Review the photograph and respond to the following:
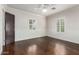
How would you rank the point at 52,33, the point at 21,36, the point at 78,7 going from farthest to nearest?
the point at 52,33 → the point at 21,36 → the point at 78,7

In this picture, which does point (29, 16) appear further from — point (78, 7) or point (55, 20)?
point (78, 7)

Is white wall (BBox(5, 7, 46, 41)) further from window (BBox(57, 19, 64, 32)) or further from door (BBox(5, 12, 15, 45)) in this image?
window (BBox(57, 19, 64, 32))

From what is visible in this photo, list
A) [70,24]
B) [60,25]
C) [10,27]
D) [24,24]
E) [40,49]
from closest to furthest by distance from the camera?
[40,49]
[10,27]
[70,24]
[24,24]
[60,25]

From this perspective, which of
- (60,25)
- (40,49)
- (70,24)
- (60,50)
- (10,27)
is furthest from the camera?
(60,25)

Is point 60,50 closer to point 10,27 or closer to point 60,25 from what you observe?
point 10,27

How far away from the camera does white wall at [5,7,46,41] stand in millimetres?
6286

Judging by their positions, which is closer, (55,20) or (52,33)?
(55,20)

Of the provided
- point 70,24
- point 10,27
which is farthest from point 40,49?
point 70,24

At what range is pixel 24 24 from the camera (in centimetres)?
695

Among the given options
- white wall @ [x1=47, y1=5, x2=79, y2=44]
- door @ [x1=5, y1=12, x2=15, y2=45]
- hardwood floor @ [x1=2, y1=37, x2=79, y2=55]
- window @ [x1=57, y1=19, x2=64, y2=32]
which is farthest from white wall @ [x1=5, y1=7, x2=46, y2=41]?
window @ [x1=57, y1=19, x2=64, y2=32]

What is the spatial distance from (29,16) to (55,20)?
7.08 ft

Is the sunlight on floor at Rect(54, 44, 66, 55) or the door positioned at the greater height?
the door

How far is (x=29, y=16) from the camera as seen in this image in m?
7.50
